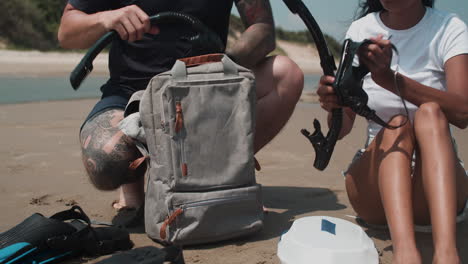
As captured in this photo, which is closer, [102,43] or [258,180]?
[102,43]

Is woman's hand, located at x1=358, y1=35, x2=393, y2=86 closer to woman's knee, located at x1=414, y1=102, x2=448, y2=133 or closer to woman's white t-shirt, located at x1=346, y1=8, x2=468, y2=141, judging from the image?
woman's knee, located at x1=414, y1=102, x2=448, y2=133

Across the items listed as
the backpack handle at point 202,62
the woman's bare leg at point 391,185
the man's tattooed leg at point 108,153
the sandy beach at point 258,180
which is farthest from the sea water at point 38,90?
the woman's bare leg at point 391,185

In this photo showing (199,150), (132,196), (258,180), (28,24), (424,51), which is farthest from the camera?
(28,24)

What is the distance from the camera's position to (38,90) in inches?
412

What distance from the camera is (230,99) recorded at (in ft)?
7.11

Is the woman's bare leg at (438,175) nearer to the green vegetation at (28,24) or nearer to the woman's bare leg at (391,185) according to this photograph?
the woman's bare leg at (391,185)

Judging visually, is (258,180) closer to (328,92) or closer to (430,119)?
(328,92)

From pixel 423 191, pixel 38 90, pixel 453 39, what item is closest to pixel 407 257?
pixel 423 191

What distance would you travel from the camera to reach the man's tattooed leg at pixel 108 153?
239 centimetres

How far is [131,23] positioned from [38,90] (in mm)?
9109

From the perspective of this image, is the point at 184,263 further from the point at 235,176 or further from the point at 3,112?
the point at 3,112

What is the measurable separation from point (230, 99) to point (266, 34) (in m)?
0.74

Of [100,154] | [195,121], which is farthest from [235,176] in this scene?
[100,154]

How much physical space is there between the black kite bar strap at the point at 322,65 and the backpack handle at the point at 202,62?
0.37 m
